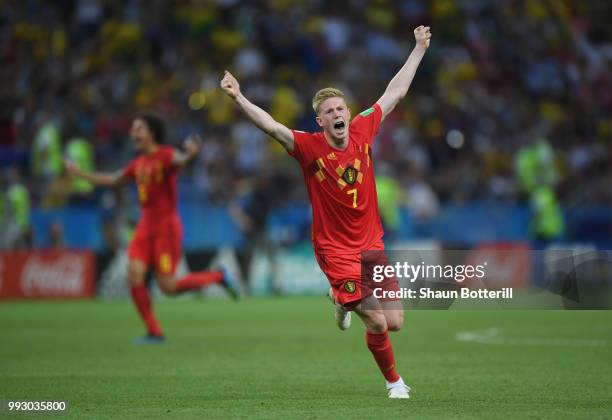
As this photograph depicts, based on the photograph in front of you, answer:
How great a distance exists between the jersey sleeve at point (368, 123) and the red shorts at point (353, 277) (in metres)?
0.95

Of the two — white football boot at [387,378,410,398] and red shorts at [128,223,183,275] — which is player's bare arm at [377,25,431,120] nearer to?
white football boot at [387,378,410,398]

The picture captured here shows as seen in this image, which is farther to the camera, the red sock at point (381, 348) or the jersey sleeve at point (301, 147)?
the jersey sleeve at point (301, 147)

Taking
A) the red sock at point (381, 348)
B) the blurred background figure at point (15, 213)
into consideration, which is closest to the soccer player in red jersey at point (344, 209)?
the red sock at point (381, 348)

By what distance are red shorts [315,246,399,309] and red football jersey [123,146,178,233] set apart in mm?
5577

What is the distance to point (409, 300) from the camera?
8844 mm

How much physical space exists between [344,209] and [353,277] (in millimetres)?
553

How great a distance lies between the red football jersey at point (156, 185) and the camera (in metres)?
14.0

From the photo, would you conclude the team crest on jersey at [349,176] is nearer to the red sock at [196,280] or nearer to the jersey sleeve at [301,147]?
the jersey sleeve at [301,147]

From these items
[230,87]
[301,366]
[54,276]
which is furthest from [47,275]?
[230,87]

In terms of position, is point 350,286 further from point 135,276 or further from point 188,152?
point 135,276

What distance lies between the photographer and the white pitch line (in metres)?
13.3

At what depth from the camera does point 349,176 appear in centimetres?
871


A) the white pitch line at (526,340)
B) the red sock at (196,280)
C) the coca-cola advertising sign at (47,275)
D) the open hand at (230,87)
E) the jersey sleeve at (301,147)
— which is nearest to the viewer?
the open hand at (230,87)

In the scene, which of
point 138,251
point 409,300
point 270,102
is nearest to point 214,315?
point 138,251
